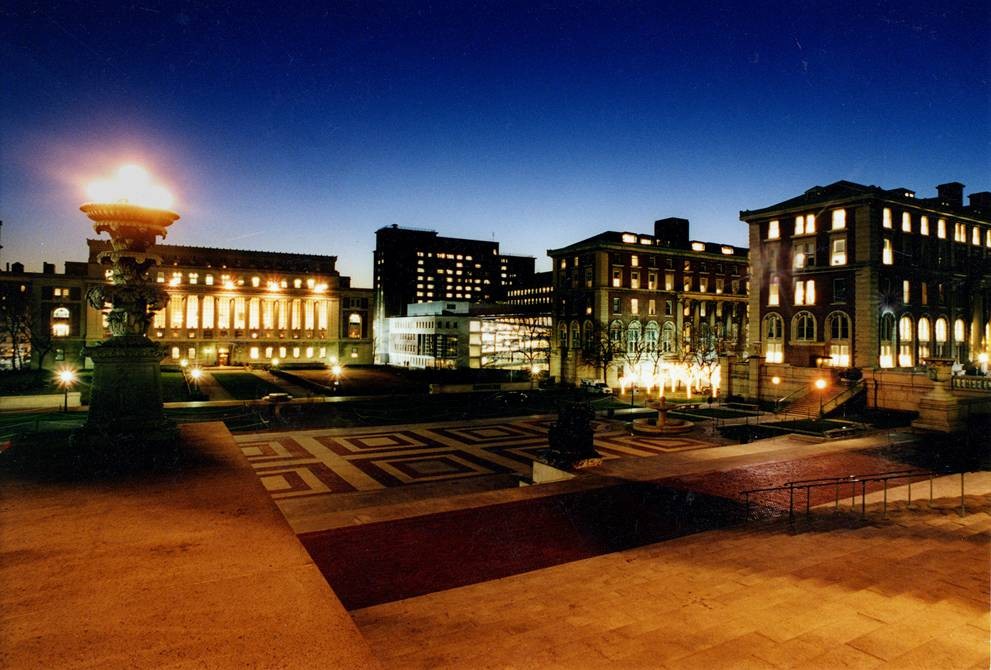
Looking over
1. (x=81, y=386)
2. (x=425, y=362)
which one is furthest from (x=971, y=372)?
(x=425, y=362)

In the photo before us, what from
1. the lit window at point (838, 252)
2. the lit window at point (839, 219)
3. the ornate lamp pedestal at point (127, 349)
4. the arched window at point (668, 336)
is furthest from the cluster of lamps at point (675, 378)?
the ornate lamp pedestal at point (127, 349)

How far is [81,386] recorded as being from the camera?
162ft

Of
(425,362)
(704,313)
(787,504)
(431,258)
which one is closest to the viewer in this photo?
(787,504)

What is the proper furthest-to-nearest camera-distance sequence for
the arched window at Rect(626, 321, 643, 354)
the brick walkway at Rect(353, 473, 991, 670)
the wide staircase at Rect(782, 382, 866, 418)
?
the arched window at Rect(626, 321, 643, 354)
the wide staircase at Rect(782, 382, 866, 418)
the brick walkway at Rect(353, 473, 991, 670)

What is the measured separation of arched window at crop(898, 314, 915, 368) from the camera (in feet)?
151

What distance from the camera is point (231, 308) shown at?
104688mm

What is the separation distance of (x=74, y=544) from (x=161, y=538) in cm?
82

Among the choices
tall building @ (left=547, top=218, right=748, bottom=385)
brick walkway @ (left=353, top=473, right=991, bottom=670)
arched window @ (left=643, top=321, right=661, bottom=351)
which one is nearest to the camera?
brick walkway @ (left=353, top=473, right=991, bottom=670)

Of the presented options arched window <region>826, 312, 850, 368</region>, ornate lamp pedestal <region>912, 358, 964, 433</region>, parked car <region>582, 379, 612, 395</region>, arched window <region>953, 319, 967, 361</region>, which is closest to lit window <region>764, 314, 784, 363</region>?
arched window <region>826, 312, 850, 368</region>

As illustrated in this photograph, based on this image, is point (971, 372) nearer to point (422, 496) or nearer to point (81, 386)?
point (422, 496)

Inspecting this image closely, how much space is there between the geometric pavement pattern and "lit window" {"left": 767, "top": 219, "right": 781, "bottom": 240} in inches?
1115

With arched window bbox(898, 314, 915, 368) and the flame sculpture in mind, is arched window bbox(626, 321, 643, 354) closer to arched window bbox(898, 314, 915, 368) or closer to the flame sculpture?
arched window bbox(898, 314, 915, 368)

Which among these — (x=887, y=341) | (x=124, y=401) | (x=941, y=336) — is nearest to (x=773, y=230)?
(x=887, y=341)

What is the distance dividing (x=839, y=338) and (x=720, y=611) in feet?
149
